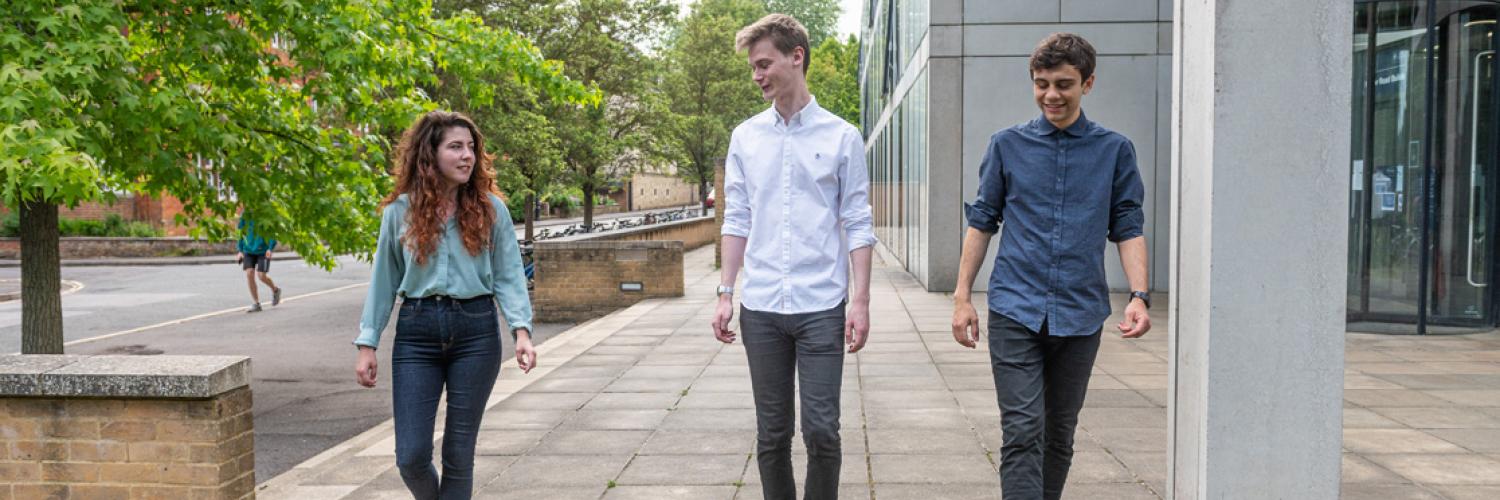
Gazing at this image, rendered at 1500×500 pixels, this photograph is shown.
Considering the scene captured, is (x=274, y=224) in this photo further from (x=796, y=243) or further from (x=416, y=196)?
(x=796, y=243)

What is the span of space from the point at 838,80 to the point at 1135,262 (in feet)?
176

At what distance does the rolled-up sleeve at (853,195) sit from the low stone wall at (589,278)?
1176cm

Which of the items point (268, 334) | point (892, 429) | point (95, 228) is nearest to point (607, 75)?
point (95, 228)

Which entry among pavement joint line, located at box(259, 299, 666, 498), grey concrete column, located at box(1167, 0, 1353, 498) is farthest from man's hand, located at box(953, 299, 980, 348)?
pavement joint line, located at box(259, 299, 666, 498)

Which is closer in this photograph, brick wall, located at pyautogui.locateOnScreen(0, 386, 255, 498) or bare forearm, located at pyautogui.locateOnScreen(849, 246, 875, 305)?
bare forearm, located at pyautogui.locateOnScreen(849, 246, 875, 305)

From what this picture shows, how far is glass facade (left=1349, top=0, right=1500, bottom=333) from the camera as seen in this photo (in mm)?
10617

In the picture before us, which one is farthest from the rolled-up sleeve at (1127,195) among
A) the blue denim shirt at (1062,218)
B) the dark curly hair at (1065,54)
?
the dark curly hair at (1065,54)

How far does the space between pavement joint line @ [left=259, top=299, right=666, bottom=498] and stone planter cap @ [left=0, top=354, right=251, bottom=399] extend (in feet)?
2.10

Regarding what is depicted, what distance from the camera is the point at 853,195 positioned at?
11.0ft

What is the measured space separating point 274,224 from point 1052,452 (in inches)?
259

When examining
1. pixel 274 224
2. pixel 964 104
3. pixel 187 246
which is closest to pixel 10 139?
pixel 274 224

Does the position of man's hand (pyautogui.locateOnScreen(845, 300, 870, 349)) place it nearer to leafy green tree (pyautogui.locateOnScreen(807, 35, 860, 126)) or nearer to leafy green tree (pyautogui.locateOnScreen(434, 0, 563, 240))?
leafy green tree (pyautogui.locateOnScreen(434, 0, 563, 240))

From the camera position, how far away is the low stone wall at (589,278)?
15.1 metres

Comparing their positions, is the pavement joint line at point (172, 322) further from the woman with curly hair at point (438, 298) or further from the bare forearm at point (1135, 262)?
the bare forearm at point (1135, 262)
